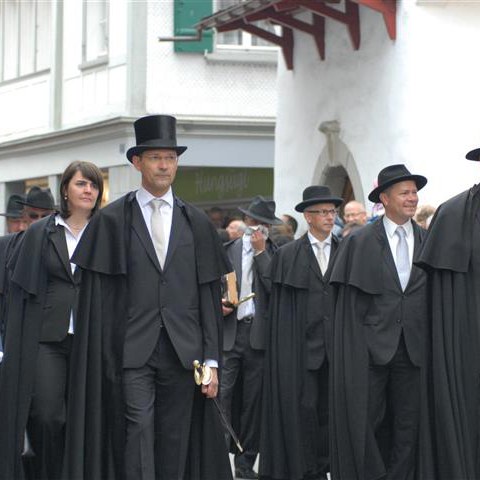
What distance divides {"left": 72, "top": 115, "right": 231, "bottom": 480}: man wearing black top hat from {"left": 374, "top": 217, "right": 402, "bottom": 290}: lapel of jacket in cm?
152

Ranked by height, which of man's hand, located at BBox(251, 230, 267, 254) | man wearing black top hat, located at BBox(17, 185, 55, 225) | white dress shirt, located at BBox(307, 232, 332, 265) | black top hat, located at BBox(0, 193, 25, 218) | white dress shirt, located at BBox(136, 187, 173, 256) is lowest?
white dress shirt, located at BBox(136, 187, 173, 256)

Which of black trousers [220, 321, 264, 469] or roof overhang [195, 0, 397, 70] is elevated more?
roof overhang [195, 0, 397, 70]

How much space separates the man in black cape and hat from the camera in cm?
797

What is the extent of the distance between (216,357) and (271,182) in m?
18.7

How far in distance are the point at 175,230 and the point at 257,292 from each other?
3934 millimetres

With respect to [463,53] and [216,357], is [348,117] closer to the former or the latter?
[463,53]

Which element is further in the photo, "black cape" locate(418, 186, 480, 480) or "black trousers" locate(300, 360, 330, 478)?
"black trousers" locate(300, 360, 330, 478)

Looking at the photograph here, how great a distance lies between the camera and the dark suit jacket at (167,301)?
28.0 ft

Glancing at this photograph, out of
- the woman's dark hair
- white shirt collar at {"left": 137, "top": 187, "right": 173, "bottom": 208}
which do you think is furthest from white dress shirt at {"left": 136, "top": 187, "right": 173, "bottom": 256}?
the woman's dark hair

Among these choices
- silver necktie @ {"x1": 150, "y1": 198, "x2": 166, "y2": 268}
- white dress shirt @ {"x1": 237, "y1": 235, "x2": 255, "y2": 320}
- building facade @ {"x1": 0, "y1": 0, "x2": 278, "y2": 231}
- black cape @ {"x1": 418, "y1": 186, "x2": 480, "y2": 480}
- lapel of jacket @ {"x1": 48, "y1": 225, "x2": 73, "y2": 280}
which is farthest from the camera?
building facade @ {"x1": 0, "y1": 0, "x2": 278, "y2": 231}

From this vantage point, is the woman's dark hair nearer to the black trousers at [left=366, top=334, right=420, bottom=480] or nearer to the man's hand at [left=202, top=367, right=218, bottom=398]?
the man's hand at [left=202, top=367, right=218, bottom=398]

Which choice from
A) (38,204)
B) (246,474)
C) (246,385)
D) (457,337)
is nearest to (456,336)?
(457,337)

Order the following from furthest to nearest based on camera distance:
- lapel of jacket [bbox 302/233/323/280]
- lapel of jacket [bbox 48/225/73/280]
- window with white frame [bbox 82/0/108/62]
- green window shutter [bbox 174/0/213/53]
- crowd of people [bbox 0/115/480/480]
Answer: window with white frame [bbox 82/0/108/62] < green window shutter [bbox 174/0/213/53] < lapel of jacket [bbox 302/233/323/280] < lapel of jacket [bbox 48/225/73/280] < crowd of people [bbox 0/115/480/480]

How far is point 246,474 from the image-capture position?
12.6 metres
